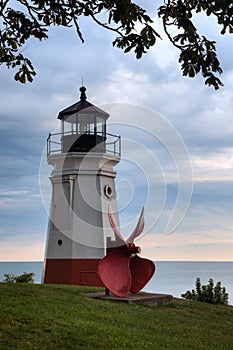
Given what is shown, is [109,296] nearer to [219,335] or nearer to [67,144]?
[219,335]

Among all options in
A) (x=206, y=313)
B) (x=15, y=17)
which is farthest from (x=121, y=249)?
(x=15, y=17)

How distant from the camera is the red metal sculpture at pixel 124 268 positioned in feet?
44.6

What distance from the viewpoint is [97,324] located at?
9.76m

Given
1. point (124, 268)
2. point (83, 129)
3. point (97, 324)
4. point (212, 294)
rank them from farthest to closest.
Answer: point (83, 129)
point (212, 294)
point (124, 268)
point (97, 324)

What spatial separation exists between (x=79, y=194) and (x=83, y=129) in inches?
94.4

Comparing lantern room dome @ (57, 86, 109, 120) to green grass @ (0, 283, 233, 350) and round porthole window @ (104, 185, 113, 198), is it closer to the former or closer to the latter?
round porthole window @ (104, 185, 113, 198)

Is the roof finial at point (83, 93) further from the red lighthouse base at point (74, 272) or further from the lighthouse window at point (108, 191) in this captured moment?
the red lighthouse base at point (74, 272)

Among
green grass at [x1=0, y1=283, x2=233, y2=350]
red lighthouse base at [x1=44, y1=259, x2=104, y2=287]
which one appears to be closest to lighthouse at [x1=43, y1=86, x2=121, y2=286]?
red lighthouse base at [x1=44, y1=259, x2=104, y2=287]

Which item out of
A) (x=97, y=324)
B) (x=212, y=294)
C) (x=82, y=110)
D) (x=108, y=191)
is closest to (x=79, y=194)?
(x=108, y=191)

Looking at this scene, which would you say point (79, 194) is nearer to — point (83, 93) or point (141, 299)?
point (83, 93)

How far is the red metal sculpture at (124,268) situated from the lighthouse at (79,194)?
5321 mm

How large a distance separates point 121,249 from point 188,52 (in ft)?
28.5

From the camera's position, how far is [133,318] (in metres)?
10.9

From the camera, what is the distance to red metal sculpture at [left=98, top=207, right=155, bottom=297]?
1360 cm
